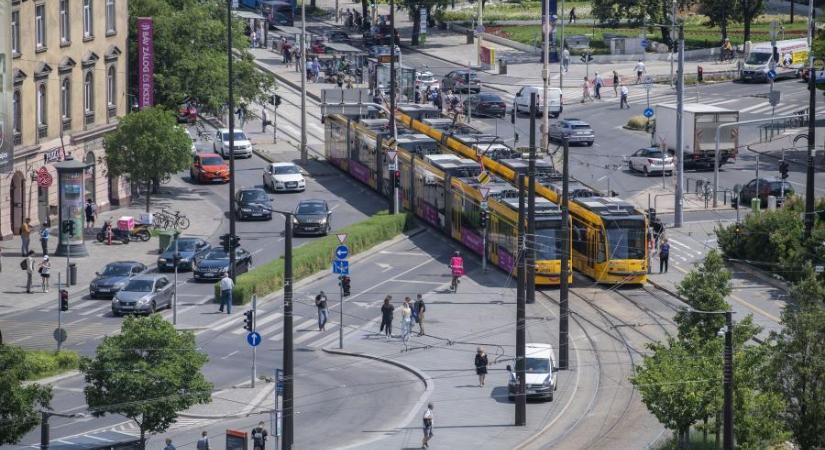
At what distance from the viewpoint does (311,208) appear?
261 ft

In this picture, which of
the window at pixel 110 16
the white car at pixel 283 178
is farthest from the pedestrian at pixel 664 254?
the window at pixel 110 16

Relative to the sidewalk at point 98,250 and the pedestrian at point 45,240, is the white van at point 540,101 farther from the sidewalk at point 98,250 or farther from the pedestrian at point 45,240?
the pedestrian at point 45,240

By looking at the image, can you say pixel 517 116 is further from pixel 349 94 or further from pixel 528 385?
pixel 528 385

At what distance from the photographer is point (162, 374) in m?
49.9

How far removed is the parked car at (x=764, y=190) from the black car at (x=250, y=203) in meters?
21.4

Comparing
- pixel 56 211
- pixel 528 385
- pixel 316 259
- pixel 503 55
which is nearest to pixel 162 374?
pixel 528 385

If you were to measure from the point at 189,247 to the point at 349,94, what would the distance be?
109ft

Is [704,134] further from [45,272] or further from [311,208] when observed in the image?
[45,272]

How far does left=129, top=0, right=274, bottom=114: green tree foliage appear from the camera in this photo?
94.1 meters

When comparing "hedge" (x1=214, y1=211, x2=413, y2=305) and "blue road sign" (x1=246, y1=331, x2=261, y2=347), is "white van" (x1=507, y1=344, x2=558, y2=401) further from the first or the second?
"hedge" (x1=214, y1=211, x2=413, y2=305)

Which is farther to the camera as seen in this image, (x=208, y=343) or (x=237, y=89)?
(x=237, y=89)

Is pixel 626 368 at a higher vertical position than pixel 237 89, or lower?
lower

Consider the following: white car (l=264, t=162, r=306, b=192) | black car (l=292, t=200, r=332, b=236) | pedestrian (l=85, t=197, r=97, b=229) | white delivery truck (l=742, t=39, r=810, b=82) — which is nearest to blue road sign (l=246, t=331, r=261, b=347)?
black car (l=292, t=200, r=332, b=236)

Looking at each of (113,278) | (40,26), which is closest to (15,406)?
(113,278)
